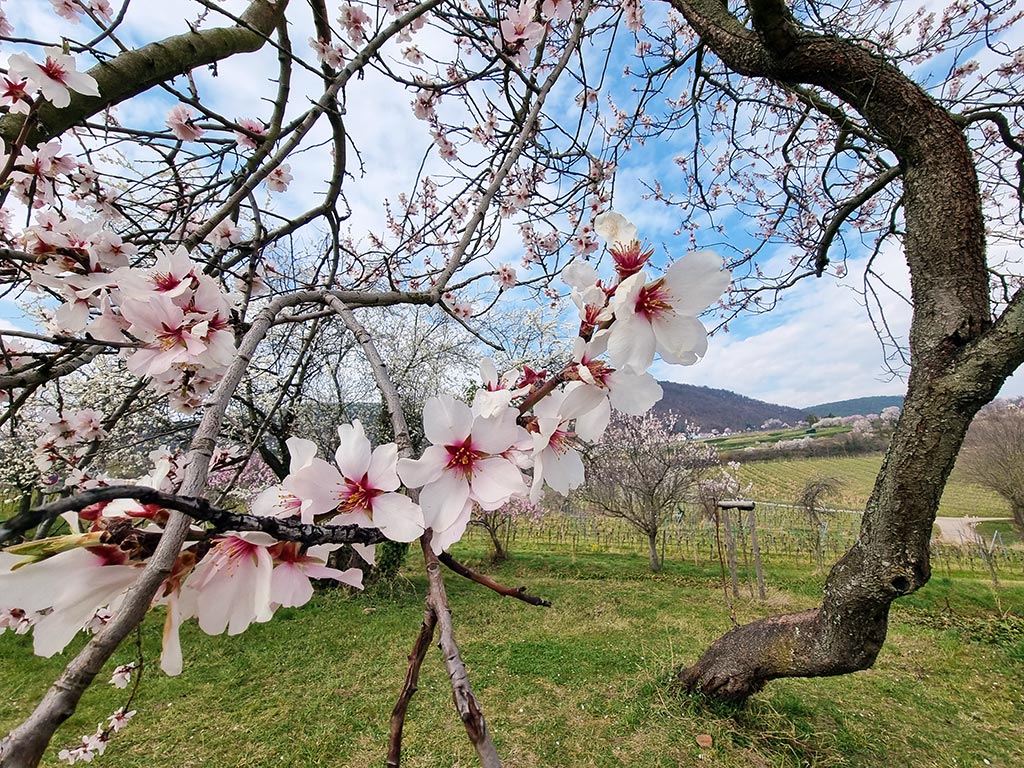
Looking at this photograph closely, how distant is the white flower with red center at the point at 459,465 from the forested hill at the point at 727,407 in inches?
1350

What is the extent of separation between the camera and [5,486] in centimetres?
712

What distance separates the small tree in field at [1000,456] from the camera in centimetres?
1289

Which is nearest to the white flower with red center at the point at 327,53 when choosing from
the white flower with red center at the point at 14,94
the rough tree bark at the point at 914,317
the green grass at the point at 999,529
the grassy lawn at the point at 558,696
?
the white flower with red center at the point at 14,94

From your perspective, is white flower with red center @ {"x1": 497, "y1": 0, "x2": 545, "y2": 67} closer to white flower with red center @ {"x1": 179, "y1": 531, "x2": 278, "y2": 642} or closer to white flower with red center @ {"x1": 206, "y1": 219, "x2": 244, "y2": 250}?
white flower with red center @ {"x1": 206, "y1": 219, "x2": 244, "y2": 250}

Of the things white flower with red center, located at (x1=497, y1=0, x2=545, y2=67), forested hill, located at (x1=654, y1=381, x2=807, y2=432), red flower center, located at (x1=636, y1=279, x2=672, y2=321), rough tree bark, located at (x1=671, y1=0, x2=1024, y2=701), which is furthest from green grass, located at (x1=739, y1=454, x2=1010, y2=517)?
red flower center, located at (x1=636, y1=279, x2=672, y2=321)

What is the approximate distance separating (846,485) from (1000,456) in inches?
361

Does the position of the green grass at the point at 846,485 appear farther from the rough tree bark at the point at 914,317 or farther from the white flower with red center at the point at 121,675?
the white flower with red center at the point at 121,675

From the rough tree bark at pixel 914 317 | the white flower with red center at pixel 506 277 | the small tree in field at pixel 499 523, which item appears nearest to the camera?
the rough tree bark at pixel 914 317

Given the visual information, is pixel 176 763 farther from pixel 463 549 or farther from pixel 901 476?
pixel 463 549

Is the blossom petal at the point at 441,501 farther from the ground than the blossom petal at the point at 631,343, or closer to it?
closer to it

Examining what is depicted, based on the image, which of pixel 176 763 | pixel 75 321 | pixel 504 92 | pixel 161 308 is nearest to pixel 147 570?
pixel 161 308

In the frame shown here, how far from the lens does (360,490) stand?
1.79ft

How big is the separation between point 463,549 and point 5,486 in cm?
847

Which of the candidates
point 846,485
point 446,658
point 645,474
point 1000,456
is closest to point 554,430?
point 446,658
